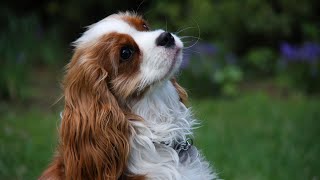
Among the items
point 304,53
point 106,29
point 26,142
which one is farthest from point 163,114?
point 304,53

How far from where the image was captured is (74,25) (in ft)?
43.5

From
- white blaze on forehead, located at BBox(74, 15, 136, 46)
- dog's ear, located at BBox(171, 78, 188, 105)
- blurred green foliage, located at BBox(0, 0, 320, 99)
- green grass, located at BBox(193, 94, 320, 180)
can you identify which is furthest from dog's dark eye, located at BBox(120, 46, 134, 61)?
Result: blurred green foliage, located at BBox(0, 0, 320, 99)

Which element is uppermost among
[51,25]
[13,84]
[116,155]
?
[116,155]

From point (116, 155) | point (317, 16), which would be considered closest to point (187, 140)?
point (116, 155)

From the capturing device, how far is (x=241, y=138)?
23.1ft

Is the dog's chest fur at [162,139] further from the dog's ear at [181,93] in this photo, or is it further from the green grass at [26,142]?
the green grass at [26,142]

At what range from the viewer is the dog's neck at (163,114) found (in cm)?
418

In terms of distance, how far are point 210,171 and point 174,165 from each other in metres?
0.38

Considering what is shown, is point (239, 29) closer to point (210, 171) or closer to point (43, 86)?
point (43, 86)

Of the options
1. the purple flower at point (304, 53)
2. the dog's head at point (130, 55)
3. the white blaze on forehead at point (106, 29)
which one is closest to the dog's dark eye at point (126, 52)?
the dog's head at point (130, 55)

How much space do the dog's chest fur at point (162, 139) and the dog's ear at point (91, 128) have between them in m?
0.10

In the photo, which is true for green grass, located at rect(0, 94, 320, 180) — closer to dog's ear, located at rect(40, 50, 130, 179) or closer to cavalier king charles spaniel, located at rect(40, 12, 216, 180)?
cavalier king charles spaniel, located at rect(40, 12, 216, 180)

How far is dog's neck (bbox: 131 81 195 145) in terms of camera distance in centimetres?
418

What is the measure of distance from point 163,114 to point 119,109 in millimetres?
311
